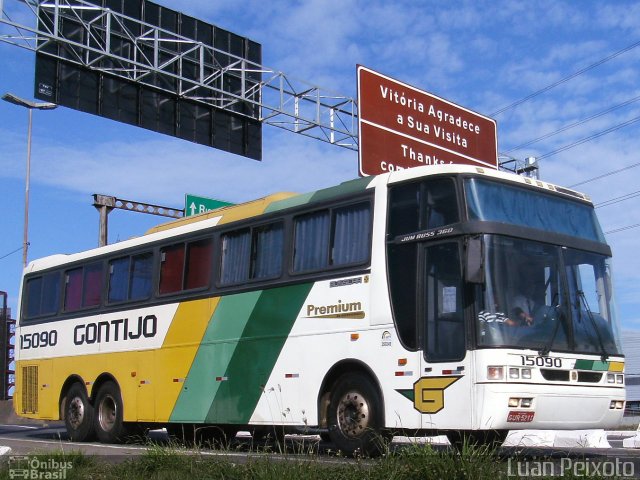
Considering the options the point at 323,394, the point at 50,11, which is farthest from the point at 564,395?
the point at 50,11

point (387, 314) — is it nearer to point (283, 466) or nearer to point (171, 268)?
point (283, 466)

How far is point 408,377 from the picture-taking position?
10.6 meters

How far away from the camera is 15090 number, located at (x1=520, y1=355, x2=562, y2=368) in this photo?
10008 millimetres

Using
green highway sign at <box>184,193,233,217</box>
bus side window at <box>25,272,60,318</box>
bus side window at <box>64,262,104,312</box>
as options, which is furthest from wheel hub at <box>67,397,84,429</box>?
green highway sign at <box>184,193,233,217</box>

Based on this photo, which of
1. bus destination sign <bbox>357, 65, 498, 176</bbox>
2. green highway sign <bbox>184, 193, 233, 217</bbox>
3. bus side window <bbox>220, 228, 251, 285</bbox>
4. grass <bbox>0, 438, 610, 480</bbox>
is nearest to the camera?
grass <bbox>0, 438, 610, 480</bbox>

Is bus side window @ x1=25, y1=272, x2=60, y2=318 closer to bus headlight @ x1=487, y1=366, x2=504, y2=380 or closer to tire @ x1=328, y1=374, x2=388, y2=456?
tire @ x1=328, y1=374, x2=388, y2=456

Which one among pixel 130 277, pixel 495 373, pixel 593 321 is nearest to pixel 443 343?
pixel 495 373

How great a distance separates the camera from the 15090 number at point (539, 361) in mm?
10008

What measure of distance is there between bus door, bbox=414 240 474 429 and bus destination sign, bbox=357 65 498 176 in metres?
8.22

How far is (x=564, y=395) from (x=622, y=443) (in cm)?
689

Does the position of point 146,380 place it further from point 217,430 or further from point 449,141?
point 449,141

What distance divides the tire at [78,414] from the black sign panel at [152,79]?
537 cm

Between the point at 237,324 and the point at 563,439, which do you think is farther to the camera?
the point at 563,439

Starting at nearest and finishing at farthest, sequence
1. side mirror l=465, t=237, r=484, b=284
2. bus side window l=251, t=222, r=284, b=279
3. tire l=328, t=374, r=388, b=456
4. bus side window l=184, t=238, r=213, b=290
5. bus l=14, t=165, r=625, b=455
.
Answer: side mirror l=465, t=237, r=484, b=284 < bus l=14, t=165, r=625, b=455 < tire l=328, t=374, r=388, b=456 < bus side window l=251, t=222, r=284, b=279 < bus side window l=184, t=238, r=213, b=290
